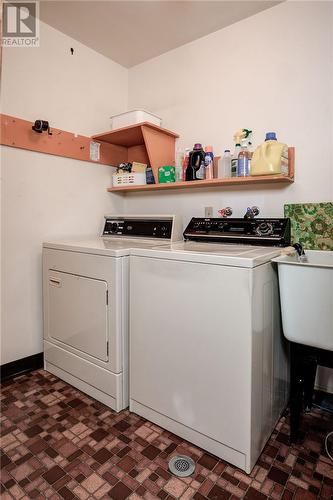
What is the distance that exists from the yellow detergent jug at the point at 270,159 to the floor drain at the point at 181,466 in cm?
161

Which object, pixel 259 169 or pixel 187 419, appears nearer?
pixel 187 419

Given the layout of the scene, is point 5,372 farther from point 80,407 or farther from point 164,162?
point 164,162

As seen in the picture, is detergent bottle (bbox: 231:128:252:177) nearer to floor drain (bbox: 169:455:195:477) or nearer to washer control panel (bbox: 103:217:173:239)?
washer control panel (bbox: 103:217:173:239)

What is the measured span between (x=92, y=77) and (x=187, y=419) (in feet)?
8.94

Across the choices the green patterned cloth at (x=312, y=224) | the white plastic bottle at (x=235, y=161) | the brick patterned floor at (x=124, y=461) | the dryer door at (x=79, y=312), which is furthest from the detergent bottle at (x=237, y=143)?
the brick patterned floor at (x=124, y=461)

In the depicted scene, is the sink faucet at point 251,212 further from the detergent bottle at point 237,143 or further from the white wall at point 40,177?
Result: the white wall at point 40,177

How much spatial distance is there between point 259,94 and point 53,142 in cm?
157

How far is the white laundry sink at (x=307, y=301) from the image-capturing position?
1295mm

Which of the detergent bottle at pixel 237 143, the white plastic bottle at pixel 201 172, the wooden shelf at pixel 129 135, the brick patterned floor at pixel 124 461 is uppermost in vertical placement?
the wooden shelf at pixel 129 135

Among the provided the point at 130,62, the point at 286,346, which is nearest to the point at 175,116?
the point at 130,62

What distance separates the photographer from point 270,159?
1849 millimetres

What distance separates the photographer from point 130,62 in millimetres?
2838

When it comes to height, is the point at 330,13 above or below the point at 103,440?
above

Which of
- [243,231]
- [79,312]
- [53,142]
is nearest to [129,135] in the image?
[53,142]
